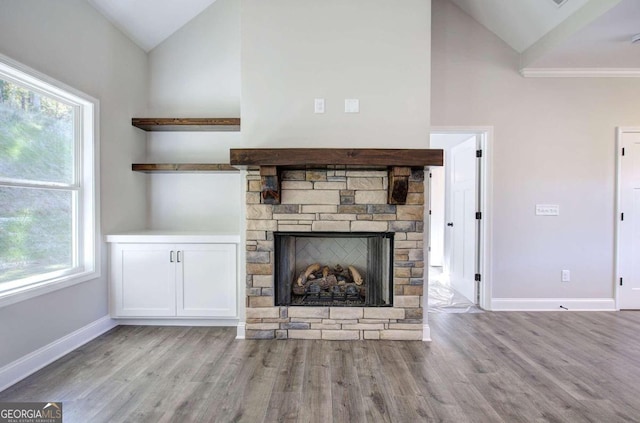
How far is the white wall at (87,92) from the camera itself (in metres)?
1.93

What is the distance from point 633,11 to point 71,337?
504 centimetres

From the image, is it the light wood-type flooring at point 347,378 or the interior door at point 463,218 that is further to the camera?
the interior door at point 463,218

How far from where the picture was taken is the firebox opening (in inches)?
101

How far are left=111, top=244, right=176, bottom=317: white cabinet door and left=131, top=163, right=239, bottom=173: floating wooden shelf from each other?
0.82 meters

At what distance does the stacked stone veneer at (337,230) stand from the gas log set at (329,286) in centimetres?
13

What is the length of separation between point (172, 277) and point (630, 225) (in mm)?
4933

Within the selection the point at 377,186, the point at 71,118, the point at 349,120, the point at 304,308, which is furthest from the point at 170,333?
the point at 349,120

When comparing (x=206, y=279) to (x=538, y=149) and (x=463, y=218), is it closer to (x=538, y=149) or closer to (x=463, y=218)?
(x=463, y=218)

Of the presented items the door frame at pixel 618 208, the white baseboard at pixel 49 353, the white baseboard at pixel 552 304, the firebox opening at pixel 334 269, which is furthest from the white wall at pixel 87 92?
the door frame at pixel 618 208

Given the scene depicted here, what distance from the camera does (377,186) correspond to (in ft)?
8.15

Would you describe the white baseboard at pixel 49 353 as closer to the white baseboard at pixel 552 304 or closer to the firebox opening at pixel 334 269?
the firebox opening at pixel 334 269

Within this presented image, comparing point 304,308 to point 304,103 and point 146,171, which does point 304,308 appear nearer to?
point 304,103

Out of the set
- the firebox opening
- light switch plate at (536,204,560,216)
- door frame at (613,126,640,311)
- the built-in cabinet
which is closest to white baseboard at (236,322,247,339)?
the built-in cabinet

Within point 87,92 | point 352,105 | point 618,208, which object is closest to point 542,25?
point 352,105
